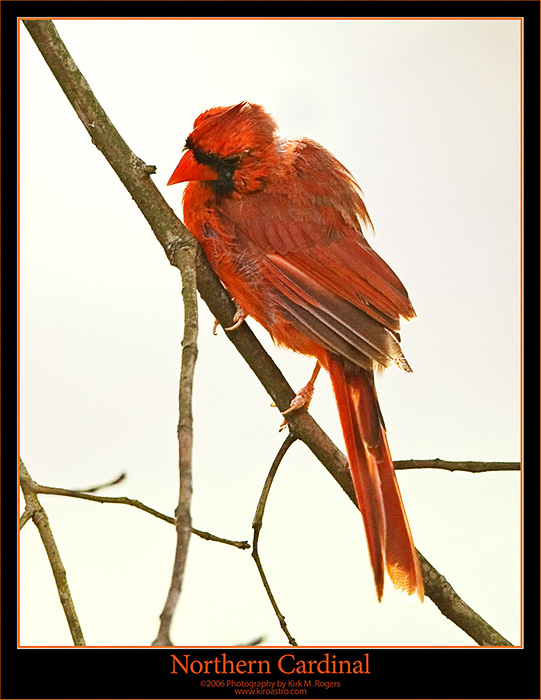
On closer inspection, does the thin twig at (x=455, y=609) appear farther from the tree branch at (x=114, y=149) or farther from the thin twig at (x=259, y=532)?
the tree branch at (x=114, y=149)

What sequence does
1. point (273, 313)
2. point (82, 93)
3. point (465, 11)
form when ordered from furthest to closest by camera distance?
→ point (273, 313) → point (465, 11) → point (82, 93)

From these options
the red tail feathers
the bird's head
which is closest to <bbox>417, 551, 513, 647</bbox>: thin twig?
the red tail feathers

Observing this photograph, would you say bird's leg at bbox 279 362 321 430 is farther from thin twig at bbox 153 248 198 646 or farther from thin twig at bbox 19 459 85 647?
thin twig at bbox 19 459 85 647

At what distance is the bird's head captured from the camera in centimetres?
195

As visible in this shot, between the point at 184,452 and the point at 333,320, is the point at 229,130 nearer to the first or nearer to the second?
the point at 333,320

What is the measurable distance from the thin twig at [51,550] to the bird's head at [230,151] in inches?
33.0

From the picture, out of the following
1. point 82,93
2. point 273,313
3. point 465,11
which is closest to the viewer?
point 82,93

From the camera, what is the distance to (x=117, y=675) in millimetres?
1651

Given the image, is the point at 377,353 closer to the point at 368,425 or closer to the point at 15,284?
the point at 368,425

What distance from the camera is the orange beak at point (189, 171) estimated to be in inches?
76.9

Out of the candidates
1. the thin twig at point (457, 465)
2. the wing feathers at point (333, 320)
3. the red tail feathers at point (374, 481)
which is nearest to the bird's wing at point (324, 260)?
the wing feathers at point (333, 320)

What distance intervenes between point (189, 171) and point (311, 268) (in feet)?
1.31

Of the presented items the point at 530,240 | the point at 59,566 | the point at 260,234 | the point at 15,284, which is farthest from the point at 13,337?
the point at 530,240

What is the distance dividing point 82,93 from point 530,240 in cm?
109
